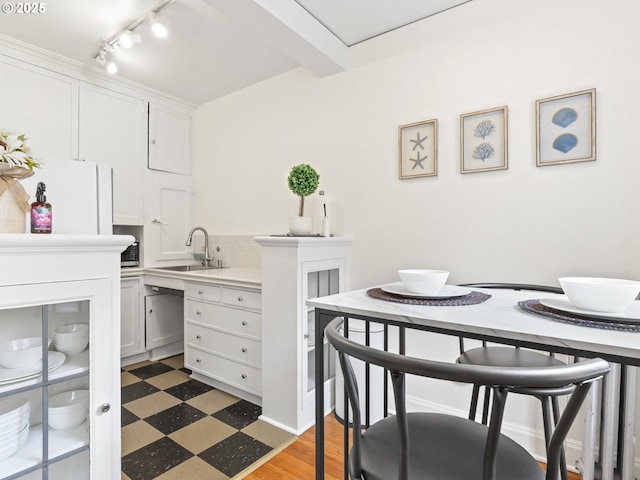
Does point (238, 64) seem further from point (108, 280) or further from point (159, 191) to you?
point (108, 280)

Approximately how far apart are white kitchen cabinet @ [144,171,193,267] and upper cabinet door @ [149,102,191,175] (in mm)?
103

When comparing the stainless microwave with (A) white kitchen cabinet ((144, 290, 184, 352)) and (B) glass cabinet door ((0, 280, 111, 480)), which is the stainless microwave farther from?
(B) glass cabinet door ((0, 280, 111, 480))

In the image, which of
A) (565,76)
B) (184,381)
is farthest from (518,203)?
(184,381)

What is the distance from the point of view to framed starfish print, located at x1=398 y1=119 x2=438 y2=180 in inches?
82.4

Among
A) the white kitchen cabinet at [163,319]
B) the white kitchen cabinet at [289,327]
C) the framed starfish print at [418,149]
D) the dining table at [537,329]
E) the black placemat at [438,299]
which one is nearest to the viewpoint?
the dining table at [537,329]

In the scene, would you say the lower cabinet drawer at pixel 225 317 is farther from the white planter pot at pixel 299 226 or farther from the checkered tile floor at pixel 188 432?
the white planter pot at pixel 299 226

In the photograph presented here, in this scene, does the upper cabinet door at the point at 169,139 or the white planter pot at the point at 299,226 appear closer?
the white planter pot at the point at 299,226

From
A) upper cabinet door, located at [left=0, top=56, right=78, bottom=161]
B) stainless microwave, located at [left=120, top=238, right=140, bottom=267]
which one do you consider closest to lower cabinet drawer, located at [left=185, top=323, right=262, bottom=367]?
stainless microwave, located at [left=120, top=238, right=140, bottom=267]

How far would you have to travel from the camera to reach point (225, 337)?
2422mm

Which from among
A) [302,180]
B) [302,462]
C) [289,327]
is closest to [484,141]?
[302,180]

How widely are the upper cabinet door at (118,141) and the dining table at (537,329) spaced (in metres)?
2.64

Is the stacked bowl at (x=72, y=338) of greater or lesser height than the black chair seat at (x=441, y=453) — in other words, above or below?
above

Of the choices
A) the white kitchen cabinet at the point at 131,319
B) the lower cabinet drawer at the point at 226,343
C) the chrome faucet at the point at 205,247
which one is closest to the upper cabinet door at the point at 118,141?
the chrome faucet at the point at 205,247

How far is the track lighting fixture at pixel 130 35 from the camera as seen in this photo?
2088mm
